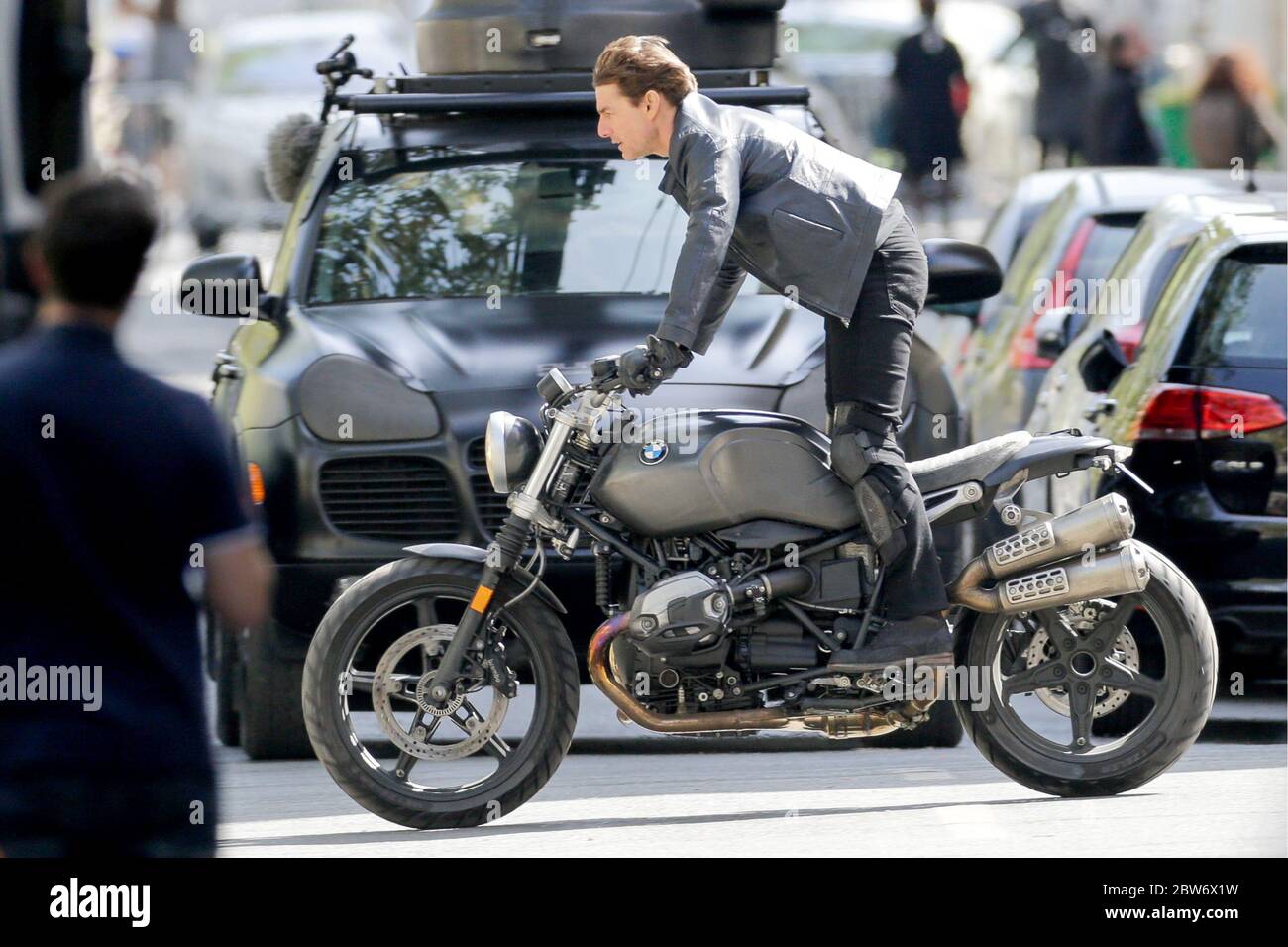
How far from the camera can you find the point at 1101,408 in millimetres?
8992

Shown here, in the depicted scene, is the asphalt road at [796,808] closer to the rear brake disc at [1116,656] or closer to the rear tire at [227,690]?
the rear tire at [227,690]

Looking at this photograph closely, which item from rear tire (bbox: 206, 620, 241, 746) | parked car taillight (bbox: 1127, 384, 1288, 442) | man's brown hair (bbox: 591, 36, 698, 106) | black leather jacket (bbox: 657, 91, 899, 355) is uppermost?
man's brown hair (bbox: 591, 36, 698, 106)

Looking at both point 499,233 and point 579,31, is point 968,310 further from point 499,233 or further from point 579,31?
point 499,233

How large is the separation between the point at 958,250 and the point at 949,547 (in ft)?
3.38

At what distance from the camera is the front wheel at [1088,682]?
286 inches

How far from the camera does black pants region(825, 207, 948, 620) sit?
7.16 metres

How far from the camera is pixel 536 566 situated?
7531 mm

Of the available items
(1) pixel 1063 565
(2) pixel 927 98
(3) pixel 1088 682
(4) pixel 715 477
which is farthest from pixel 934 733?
(2) pixel 927 98

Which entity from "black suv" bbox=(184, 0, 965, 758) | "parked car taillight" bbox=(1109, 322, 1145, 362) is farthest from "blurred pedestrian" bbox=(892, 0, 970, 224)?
"black suv" bbox=(184, 0, 965, 758)

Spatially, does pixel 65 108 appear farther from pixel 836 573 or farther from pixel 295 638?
pixel 836 573

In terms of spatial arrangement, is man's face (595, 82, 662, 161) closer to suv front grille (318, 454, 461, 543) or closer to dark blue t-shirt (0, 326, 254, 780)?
suv front grille (318, 454, 461, 543)

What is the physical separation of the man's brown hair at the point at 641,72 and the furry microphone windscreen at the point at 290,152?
3.06 metres

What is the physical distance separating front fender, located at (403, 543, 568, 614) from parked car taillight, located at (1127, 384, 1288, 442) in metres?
2.43

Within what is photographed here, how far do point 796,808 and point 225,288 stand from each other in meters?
2.68
